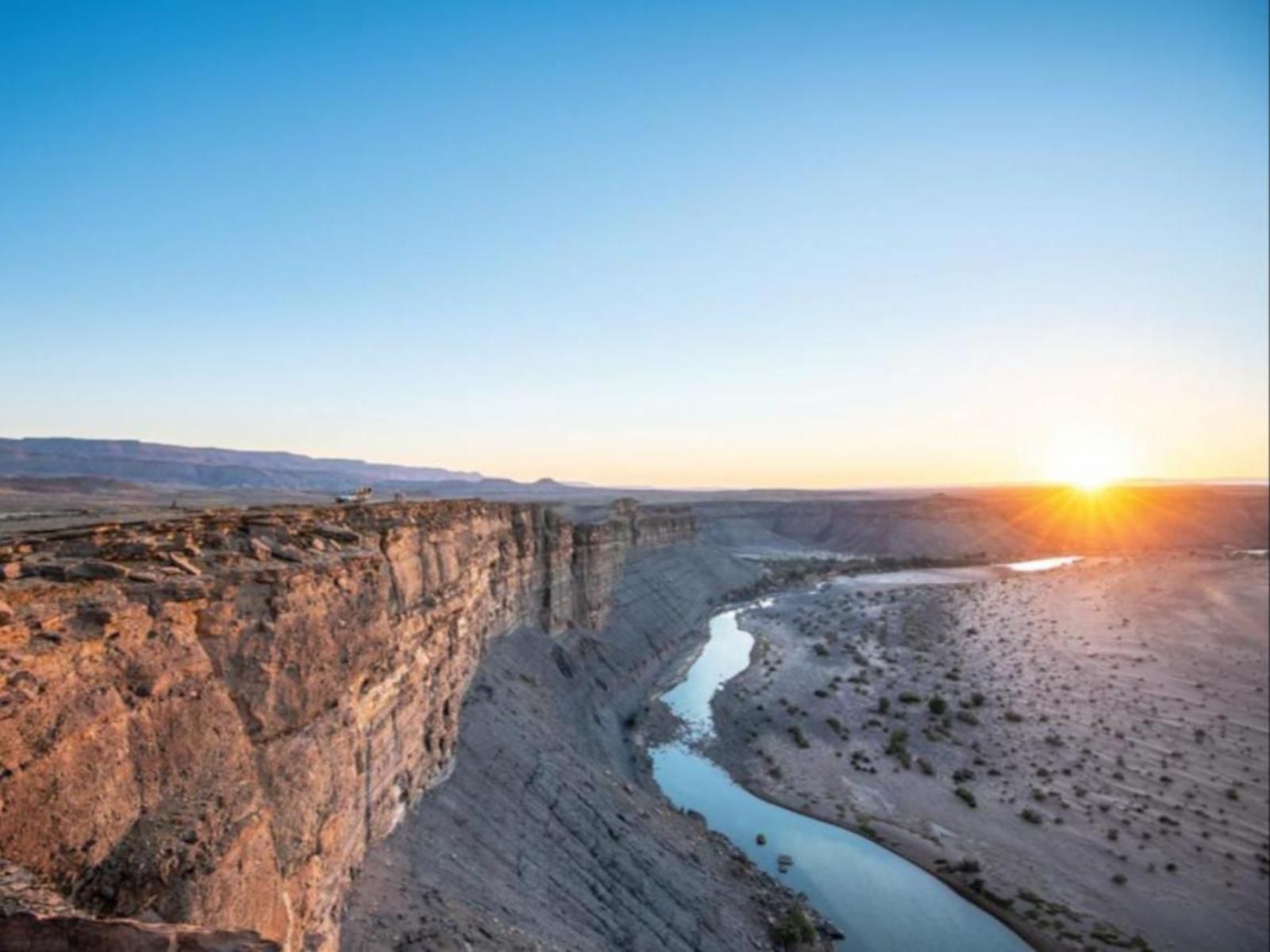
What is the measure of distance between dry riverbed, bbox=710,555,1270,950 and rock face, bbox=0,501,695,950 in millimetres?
16997

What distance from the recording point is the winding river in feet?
58.5

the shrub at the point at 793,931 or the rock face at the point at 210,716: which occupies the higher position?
the rock face at the point at 210,716

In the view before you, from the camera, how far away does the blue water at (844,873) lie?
17.8 meters

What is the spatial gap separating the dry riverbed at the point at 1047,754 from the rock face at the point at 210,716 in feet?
55.8

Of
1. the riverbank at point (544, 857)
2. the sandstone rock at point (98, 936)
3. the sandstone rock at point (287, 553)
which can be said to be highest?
the sandstone rock at point (287, 553)

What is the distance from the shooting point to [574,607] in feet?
112

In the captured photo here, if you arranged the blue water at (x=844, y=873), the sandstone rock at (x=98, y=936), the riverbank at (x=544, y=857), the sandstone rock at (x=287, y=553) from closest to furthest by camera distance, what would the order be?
the sandstone rock at (x=98, y=936) → the sandstone rock at (x=287, y=553) → the riverbank at (x=544, y=857) → the blue water at (x=844, y=873)

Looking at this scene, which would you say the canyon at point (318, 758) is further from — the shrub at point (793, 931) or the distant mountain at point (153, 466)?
the distant mountain at point (153, 466)

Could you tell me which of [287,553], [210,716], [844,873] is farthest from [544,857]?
[210,716]

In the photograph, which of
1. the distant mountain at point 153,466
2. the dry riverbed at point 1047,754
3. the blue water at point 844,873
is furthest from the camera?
the distant mountain at point 153,466

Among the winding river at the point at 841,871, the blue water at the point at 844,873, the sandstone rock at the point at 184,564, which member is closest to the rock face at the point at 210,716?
the sandstone rock at the point at 184,564

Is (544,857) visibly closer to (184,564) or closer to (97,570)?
(184,564)

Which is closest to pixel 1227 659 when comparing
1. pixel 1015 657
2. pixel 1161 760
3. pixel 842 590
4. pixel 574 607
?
pixel 1015 657

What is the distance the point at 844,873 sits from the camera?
20.5 meters
